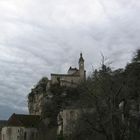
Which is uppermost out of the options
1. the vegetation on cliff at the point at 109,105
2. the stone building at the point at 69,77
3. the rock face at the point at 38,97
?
the stone building at the point at 69,77

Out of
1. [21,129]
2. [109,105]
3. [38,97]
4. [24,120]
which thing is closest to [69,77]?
[38,97]

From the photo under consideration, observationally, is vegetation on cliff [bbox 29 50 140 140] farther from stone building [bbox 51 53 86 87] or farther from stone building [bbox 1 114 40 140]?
stone building [bbox 51 53 86 87]

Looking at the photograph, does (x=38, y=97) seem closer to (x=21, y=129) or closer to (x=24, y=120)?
(x=24, y=120)

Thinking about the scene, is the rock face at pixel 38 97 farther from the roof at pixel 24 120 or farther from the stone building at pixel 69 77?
the stone building at pixel 69 77

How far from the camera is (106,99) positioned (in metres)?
60.5

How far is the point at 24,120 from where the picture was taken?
14750 centimetres

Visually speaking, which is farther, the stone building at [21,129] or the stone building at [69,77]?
the stone building at [69,77]

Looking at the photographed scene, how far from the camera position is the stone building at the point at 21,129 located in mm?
143225

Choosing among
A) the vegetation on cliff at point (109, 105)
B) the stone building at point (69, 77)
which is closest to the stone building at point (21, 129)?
the stone building at point (69, 77)

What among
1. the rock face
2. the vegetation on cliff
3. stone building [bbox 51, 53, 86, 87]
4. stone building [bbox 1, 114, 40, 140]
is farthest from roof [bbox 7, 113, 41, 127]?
the vegetation on cliff

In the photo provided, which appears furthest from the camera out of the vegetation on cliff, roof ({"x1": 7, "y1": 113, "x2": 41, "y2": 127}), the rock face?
the rock face

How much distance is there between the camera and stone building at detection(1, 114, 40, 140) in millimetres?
143225

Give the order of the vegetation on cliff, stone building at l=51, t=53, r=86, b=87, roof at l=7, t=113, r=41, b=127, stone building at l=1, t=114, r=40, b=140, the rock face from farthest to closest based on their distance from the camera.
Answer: stone building at l=51, t=53, r=86, b=87
the rock face
roof at l=7, t=113, r=41, b=127
stone building at l=1, t=114, r=40, b=140
the vegetation on cliff

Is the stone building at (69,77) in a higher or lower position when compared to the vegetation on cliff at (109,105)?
higher
